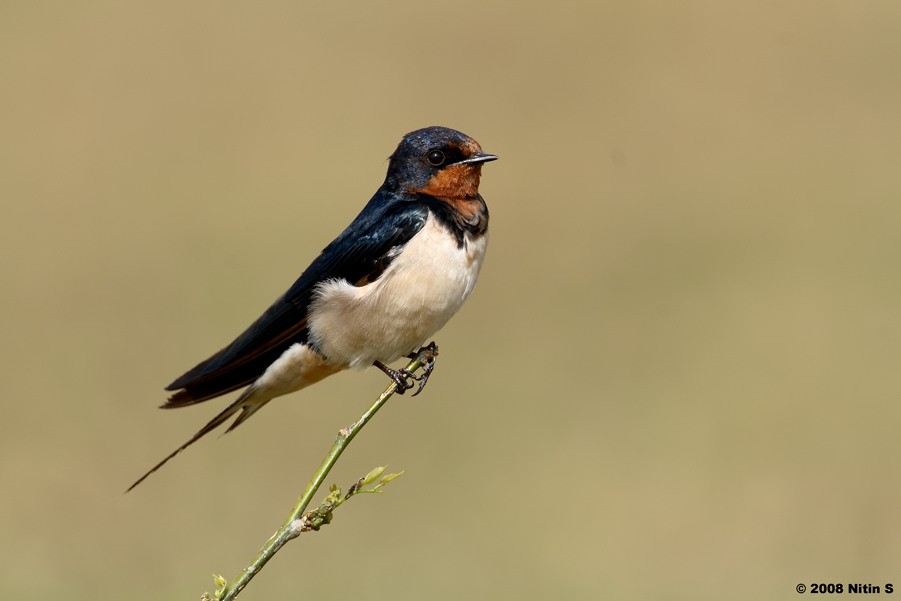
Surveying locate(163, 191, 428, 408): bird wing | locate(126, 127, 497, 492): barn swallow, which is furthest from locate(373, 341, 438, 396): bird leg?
locate(163, 191, 428, 408): bird wing

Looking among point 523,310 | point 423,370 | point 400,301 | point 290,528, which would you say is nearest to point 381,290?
point 400,301

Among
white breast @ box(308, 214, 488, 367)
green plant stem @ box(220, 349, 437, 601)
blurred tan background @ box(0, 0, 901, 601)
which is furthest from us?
blurred tan background @ box(0, 0, 901, 601)

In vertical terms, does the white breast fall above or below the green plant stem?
above

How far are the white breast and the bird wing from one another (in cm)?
3

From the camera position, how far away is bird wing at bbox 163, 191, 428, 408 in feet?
11.3

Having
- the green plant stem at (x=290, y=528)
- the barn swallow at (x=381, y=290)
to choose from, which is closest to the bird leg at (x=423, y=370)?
the barn swallow at (x=381, y=290)

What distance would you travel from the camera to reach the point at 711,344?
8.11 meters

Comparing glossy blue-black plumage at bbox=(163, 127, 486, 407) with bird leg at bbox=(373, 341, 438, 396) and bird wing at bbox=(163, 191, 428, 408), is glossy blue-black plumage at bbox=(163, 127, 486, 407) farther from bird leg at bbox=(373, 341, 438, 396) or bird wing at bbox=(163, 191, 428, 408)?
bird leg at bbox=(373, 341, 438, 396)

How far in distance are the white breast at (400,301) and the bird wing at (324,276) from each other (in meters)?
0.03

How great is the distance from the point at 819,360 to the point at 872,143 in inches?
146

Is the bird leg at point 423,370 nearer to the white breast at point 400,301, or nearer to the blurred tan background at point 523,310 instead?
the white breast at point 400,301

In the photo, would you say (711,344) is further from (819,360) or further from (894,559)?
(894,559)

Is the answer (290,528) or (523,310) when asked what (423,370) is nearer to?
(290,528)

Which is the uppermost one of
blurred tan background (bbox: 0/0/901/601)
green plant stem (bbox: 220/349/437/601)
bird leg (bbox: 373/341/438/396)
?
blurred tan background (bbox: 0/0/901/601)
